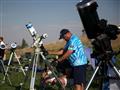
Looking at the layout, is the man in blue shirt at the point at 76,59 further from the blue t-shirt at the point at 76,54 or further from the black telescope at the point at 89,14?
the black telescope at the point at 89,14

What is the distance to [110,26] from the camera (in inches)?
257

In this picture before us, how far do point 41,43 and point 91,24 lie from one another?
2382mm

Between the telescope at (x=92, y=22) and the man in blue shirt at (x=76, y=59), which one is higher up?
the telescope at (x=92, y=22)

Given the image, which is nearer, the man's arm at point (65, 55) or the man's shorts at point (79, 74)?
the man's arm at point (65, 55)

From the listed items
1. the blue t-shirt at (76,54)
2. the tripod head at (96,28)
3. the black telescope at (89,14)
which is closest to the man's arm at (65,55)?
the blue t-shirt at (76,54)

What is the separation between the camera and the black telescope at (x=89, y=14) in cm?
629

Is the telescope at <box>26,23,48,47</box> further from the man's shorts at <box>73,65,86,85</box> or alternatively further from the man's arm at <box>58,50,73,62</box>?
the man's shorts at <box>73,65,86,85</box>

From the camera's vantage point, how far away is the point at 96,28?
Answer: 21.1 feet

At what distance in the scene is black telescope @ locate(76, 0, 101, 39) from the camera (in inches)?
248

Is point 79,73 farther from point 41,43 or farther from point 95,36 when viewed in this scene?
point 95,36

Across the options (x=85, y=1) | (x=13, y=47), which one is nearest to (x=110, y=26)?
(x=85, y=1)

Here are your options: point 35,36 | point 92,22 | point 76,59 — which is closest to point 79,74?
point 76,59

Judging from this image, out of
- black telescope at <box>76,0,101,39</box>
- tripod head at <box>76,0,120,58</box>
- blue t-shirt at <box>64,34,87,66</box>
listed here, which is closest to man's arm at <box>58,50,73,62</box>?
blue t-shirt at <box>64,34,87,66</box>

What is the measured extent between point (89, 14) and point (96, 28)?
30 cm
